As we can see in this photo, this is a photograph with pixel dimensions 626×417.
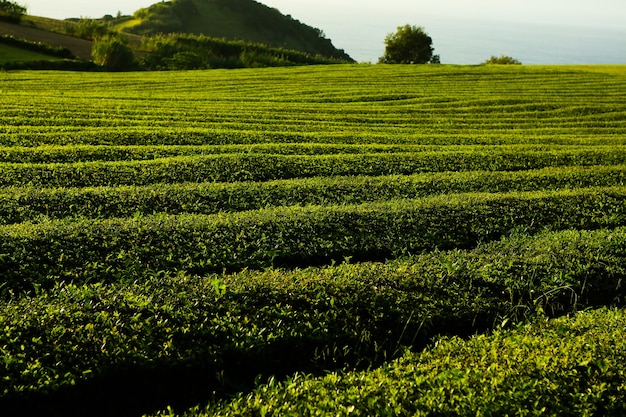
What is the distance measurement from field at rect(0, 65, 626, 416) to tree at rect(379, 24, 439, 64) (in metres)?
49.7

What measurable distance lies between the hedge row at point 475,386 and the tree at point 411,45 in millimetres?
62012

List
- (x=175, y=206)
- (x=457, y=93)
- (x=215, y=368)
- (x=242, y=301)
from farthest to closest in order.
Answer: (x=457, y=93) → (x=175, y=206) → (x=242, y=301) → (x=215, y=368)

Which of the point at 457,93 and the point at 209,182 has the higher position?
the point at 457,93

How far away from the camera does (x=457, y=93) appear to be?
30891 millimetres

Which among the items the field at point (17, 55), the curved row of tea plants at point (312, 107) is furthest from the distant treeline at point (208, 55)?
the field at point (17, 55)

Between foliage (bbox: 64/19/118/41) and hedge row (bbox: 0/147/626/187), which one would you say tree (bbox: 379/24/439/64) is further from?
hedge row (bbox: 0/147/626/187)

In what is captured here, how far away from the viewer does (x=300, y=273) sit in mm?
8000

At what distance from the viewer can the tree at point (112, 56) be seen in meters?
36.9

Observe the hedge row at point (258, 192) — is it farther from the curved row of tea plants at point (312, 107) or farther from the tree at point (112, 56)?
the tree at point (112, 56)

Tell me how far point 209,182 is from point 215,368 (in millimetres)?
7047

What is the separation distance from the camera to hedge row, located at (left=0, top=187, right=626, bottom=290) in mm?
7934

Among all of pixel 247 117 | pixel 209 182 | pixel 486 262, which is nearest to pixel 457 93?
pixel 247 117

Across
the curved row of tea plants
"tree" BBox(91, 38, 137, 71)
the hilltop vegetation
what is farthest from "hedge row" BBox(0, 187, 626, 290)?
"tree" BBox(91, 38, 137, 71)

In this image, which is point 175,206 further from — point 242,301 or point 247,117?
point 247,117
